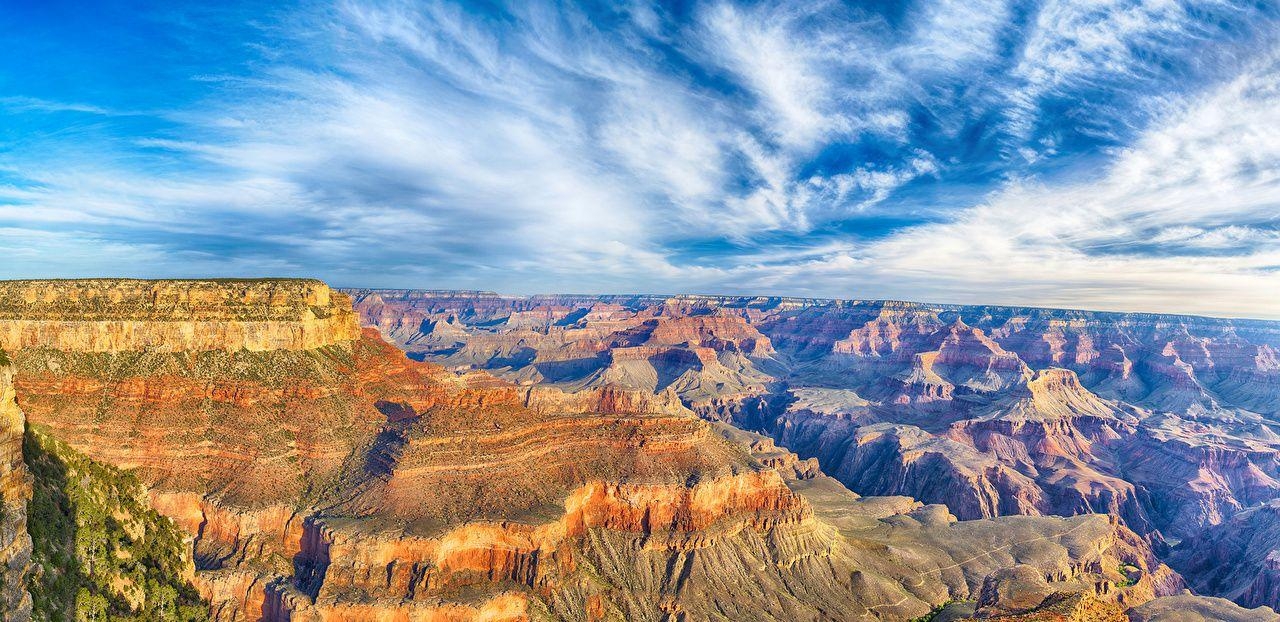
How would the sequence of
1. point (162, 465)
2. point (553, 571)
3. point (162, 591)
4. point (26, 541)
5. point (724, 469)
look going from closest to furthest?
point (26, 541) < point (162, 591) < point (553, 571) < point (162, 465) < point (724, 469)

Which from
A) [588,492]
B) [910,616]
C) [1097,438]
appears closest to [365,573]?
[588,492]

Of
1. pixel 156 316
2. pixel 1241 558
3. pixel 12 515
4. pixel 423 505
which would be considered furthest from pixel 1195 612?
pixel 156 316

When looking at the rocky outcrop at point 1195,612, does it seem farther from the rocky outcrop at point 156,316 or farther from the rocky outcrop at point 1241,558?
the rocky outcrop at point 156,316

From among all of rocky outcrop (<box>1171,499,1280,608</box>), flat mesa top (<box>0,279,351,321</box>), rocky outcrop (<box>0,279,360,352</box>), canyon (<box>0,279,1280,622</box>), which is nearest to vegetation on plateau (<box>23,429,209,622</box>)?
canyon (<box>0,279,1280,622</box>)

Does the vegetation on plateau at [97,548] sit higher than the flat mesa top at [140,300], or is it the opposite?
the flat mesa top at [140,300]

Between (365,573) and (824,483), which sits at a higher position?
(365,573)

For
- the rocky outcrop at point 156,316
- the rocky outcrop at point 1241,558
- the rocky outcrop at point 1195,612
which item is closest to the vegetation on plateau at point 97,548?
the rocky outcrop at point 156,316

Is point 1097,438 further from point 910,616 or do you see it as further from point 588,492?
point 588,492
